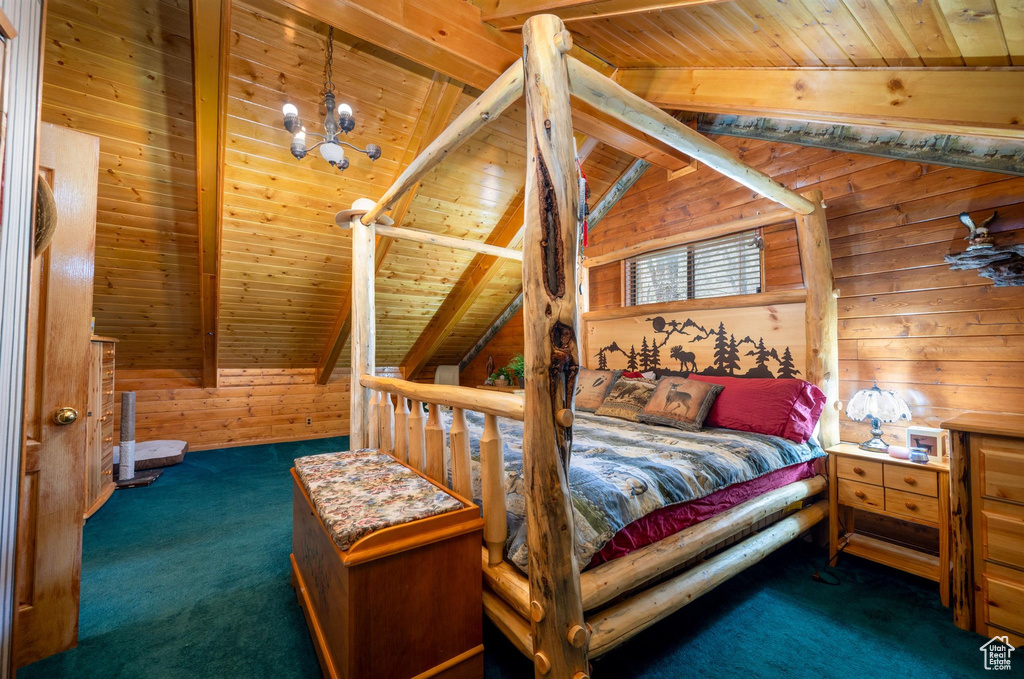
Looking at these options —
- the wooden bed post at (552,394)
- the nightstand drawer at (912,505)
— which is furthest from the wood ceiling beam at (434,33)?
the nightstand drawer at (912,505)

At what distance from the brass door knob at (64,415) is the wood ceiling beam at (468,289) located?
8.73ft

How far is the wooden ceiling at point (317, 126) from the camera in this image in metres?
1.79

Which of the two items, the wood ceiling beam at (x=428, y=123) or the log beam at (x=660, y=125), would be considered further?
the wood ceiling beam at (x=428, y=123)

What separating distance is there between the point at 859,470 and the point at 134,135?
4.60 meters

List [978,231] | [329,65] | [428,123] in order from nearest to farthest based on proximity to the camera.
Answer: [978,231] → [329,65] → [428,123]

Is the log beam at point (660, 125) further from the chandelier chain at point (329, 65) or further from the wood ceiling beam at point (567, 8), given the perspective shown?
the chandelier chain at point (329, 65)

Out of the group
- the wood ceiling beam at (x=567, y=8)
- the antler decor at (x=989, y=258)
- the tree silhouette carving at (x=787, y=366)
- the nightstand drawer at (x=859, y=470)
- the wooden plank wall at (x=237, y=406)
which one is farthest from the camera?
the wooden plank wall at (x=237, y=406)

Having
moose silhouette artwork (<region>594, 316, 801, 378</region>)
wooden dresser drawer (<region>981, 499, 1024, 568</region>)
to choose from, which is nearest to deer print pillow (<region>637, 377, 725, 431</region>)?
moose silhouette artwork (<region>594, 316, 801, 378</region>)

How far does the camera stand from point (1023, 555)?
61.6 inches

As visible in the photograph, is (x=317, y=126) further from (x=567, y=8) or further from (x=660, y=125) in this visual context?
(x=660, y=125)

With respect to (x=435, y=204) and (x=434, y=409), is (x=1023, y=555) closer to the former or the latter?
(x=434, y=409)

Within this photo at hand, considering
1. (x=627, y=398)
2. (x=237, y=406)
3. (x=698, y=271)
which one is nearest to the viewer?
(x=627, y=398)

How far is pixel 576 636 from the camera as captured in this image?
3.77 feet

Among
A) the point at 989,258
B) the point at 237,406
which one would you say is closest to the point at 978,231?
the point at 989,258
